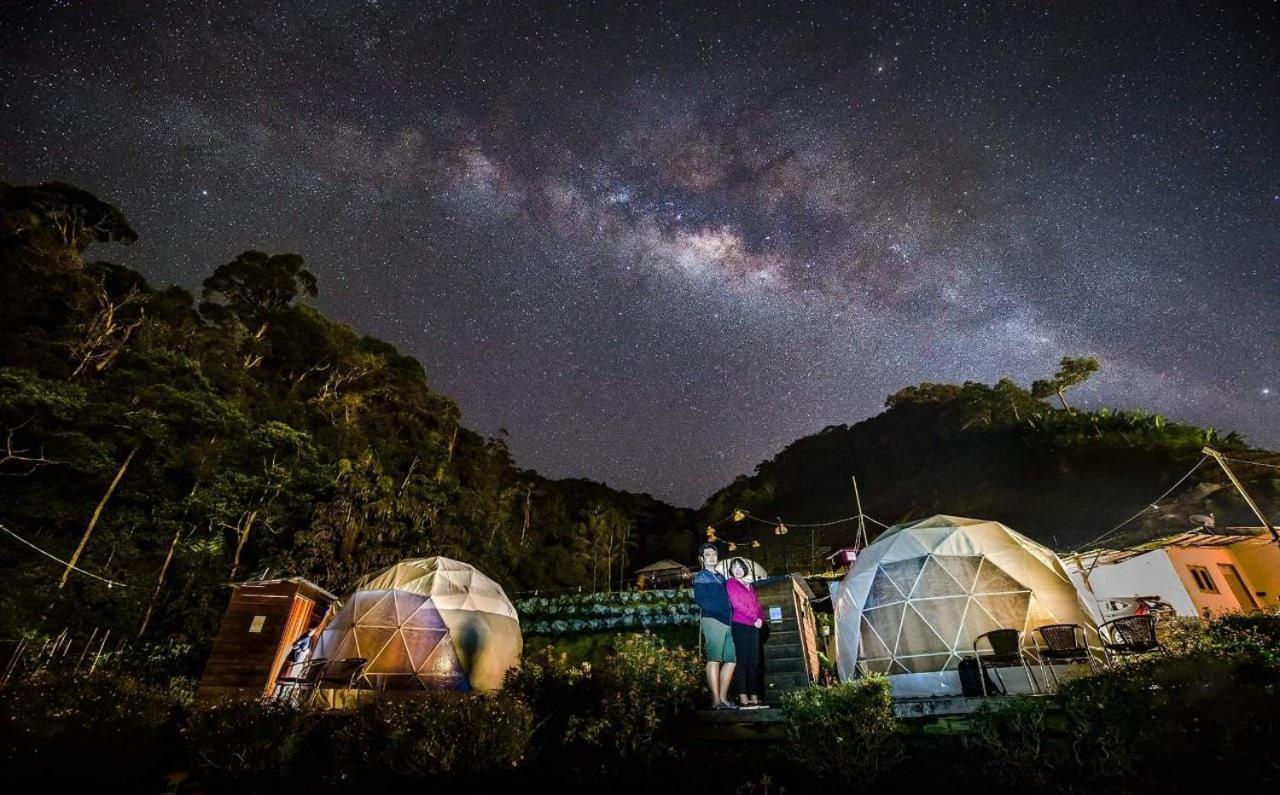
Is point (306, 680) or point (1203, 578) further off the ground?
point (1203, 578)

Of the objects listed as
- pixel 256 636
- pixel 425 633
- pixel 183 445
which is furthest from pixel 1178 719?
pixel 183 445

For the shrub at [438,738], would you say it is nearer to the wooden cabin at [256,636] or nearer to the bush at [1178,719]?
the bush at [1178,719]

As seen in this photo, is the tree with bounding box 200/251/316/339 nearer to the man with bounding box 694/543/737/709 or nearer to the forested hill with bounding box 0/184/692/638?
the forested hill with bounding box 0/184/692/638

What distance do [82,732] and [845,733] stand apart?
10.1 meters

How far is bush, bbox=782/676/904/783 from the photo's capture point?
4.94 metres

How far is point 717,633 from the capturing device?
21.5 feet

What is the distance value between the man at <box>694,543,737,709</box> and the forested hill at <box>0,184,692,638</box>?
18.6m

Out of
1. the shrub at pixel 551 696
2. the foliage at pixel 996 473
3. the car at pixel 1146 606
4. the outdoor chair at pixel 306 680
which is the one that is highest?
the foliage at pixel 996 473

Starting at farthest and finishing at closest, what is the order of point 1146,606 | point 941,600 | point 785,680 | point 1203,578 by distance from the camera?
point 1203,578 → point 785,680 → point 941,600 → point 1146,606

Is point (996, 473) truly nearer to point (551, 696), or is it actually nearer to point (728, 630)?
point (728, 630)

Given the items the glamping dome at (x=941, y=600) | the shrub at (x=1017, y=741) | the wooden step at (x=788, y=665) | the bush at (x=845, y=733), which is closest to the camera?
the shrub at (x=1017, y=741)

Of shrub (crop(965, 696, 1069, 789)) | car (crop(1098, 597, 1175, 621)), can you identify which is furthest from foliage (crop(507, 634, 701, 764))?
car (crop(1098, 597, 1175, 621))

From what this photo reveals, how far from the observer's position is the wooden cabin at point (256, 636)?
46.2 ft

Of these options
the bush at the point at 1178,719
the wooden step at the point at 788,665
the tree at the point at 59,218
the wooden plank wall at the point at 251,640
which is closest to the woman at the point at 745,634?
the bush at the point at 1178,719
